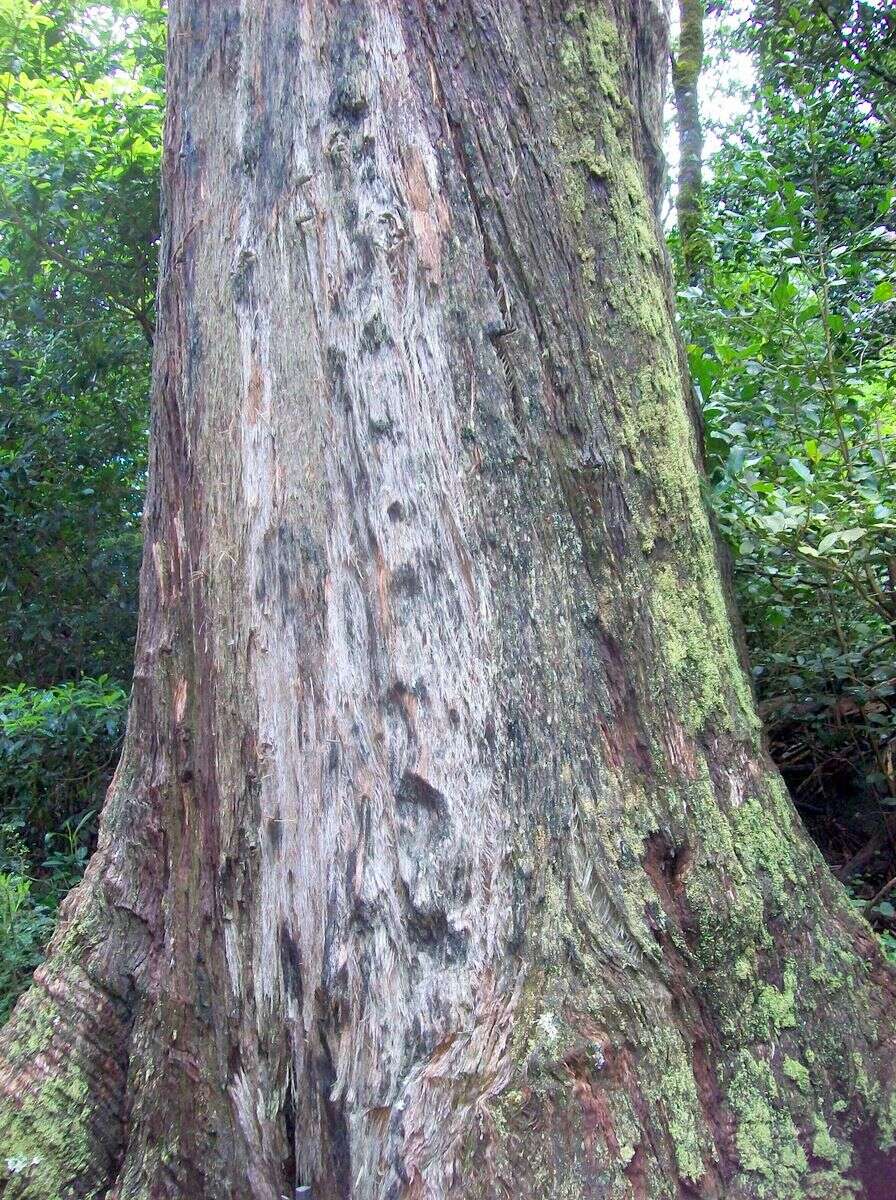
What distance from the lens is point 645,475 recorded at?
208cm

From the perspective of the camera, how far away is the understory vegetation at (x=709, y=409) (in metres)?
3.08

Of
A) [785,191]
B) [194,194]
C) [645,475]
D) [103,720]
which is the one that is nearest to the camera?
[645,475]

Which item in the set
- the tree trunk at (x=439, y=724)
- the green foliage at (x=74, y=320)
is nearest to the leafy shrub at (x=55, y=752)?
the green foliage at (x=74, y=320)

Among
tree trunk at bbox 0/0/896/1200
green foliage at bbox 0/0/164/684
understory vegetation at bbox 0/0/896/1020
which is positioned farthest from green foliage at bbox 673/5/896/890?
green foliage at bbox 0/0/164/684

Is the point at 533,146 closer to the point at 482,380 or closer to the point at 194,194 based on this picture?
the point at 482,380

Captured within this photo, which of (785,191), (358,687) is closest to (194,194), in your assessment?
(358,687)

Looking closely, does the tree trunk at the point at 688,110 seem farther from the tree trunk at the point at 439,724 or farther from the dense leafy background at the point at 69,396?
the tree trunk at the point at 439,724

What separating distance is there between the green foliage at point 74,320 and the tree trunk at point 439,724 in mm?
A: 3105

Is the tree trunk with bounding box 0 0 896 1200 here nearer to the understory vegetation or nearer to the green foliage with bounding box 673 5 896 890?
the green foliage with bounding box 673 5 896 890

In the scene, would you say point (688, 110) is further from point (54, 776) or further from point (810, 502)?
point (54, 776)

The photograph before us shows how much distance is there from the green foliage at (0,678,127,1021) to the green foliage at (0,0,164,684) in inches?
39.3

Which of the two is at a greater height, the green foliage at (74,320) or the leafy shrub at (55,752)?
the green foliage at (74,320)

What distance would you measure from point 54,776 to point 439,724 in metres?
3.95

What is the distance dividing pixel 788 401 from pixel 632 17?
1406 mm
